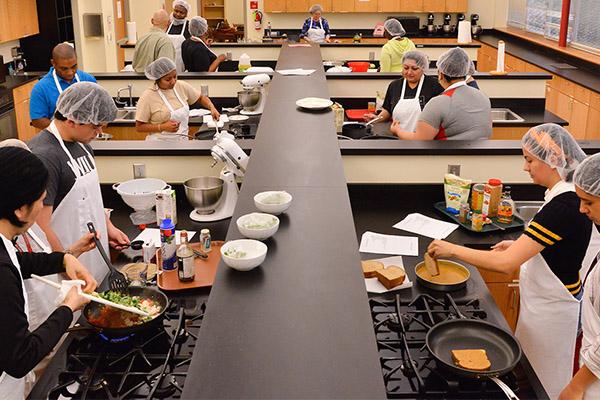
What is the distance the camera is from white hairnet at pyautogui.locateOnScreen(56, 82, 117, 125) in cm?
269

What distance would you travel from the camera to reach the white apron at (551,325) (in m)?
2.53

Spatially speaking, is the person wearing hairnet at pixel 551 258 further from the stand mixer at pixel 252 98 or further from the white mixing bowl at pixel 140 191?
the stand mixer at pixel 252 98

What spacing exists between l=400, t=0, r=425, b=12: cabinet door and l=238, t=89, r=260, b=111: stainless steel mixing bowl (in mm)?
6463

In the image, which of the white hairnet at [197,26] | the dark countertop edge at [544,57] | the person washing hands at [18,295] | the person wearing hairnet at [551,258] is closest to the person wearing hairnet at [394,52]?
the white hairnet at [197,26]

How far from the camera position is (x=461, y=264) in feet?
9.59

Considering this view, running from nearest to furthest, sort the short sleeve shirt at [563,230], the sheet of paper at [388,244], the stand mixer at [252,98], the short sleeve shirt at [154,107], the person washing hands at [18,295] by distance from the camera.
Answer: the person washing hands at [18,295] < the short sleeve shirt at [563,230] < the sheet of paper at [388,244] < the short sleeve shirt at [154,107] < the stand mixer at [252,98]

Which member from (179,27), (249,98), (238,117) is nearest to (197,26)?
(179,27)

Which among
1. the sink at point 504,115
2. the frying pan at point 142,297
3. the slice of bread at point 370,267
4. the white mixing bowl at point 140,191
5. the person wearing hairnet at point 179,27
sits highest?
the person wearing hairnet at point 179,27

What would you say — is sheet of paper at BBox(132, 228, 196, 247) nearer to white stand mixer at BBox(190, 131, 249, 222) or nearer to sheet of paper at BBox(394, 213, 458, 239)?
white stand mixer at BBox(190, 131, 249, 222)

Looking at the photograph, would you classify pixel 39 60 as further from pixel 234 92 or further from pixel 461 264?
pixel 461 264

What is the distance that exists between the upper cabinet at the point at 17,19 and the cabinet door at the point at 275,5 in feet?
13.4

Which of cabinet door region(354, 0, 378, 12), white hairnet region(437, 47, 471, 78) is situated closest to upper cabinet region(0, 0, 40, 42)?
cabinet door region(354, 0, 378, 12)

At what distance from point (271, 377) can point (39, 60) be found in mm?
8752

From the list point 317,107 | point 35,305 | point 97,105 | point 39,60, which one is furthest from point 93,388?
point 39,60
